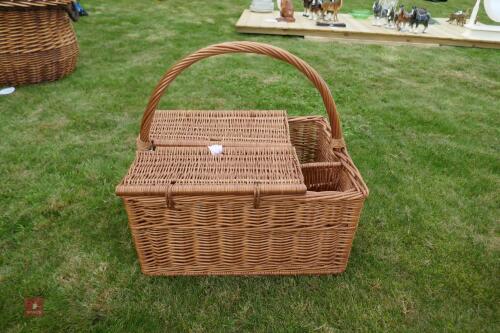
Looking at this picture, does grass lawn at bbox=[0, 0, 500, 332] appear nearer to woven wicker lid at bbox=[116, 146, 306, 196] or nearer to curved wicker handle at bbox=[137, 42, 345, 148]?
woven wicker lid at bbox=[116, 146, 306, 196]

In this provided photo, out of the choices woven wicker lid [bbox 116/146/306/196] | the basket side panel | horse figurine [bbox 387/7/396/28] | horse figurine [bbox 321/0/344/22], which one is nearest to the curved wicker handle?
woven wicker lid [bbox 116/146/306/196]

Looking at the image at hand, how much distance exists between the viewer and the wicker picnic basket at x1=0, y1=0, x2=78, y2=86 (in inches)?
117

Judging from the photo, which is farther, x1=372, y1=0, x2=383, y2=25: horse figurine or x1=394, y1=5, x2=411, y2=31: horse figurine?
x1=372, y1=0, x2=383, y2=25: horse figurine

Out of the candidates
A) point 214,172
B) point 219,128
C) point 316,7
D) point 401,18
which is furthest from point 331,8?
point 214,172

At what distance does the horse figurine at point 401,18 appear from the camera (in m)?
5.17

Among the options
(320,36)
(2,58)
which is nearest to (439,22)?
(320,36)

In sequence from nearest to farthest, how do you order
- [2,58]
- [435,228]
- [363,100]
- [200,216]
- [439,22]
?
[200,216] → [435,228] → [2,58] → [363,100] → [439,22]

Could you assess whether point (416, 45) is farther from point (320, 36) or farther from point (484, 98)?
point (484, 98)

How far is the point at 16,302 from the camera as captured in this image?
4.80ft

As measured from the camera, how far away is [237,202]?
1379mm

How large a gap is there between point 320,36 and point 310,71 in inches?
161

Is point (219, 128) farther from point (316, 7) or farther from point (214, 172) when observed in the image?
point (316, 7)

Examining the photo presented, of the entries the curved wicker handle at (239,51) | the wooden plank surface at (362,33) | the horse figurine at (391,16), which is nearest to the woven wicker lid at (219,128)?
the curved wicker handle at (239,51)

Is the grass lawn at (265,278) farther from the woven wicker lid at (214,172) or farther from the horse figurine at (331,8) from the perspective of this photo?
the horse figurine at (331,8)
